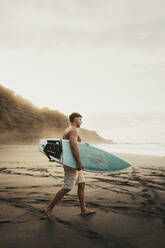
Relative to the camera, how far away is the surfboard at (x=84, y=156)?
343cm

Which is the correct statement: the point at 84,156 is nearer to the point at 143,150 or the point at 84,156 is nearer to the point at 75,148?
the point at 75,148

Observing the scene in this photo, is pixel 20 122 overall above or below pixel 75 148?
above

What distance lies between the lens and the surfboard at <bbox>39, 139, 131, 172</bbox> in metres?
3.43

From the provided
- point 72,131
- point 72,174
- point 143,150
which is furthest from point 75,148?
point 143,150

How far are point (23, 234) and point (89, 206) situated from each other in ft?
4.86

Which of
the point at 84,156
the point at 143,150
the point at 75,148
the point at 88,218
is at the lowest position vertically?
the point at 88,218

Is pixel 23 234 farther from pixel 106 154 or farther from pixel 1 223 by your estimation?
pixel 106 154

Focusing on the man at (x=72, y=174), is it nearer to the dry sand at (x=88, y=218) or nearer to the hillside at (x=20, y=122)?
the dry sand at (x=88, y=218)

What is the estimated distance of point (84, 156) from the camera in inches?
158

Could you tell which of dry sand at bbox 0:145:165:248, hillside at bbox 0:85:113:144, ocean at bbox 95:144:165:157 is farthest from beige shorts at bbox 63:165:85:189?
hillside at bbox 0:85:113:144

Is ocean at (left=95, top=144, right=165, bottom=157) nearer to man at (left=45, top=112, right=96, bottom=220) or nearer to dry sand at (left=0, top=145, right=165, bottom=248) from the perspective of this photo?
dry sand at (left=0, top=145, right=165, bottom=248)

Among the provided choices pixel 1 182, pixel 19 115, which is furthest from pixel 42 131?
pixel 1 182

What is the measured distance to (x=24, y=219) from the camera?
3.14 m

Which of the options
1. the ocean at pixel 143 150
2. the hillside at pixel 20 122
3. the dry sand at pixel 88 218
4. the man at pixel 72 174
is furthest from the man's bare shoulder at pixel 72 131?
the hillside at pixel 20 122
